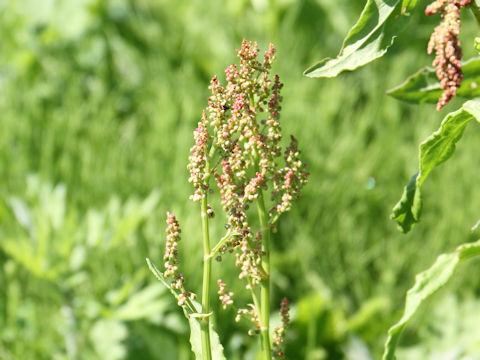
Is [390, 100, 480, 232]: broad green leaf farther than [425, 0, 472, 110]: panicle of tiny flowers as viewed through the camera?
Yes

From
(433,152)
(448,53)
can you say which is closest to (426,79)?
(433,152)

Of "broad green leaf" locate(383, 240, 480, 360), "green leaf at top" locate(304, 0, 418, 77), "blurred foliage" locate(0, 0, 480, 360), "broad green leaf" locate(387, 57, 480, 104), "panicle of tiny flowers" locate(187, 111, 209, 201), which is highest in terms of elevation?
"blurred foliage" locate(0, 0, 480, 360)

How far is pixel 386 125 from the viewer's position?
121 inches

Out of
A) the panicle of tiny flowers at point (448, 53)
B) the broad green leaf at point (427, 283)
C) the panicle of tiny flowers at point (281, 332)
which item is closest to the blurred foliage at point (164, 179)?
the panicle of tiny flowers at point (281, 332)

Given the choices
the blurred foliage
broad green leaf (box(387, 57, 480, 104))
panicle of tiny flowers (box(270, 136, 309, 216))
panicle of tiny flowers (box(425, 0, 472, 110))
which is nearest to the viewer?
panicle of tiny flowers (box(425, 0, 472, 110))

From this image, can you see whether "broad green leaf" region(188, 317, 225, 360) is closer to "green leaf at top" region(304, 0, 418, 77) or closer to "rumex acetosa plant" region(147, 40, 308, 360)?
"rumex acetosa plant" region(147, 40, 308, 360)

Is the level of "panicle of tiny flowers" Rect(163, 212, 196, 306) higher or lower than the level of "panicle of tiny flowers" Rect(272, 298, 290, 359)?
higher

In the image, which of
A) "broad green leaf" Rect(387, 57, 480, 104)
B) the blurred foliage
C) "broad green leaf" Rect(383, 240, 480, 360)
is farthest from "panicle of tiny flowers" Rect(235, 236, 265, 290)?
the blurred foliage

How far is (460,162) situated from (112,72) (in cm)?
201

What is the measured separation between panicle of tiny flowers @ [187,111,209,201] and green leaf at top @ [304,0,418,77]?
14 centimetres

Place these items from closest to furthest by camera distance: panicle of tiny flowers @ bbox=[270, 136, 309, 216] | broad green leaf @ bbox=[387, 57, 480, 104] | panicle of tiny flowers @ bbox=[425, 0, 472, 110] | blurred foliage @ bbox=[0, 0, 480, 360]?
1. panicle of tiny flowers @ bbox=[425, 0, 472, 110]
2. panicle of tiny flowers @ bbox=[270, 136, 309, 216]
3. broad green leaf @ bbox=[387, 57, 480, 104]
4. blurred foliage @ bbox=[0, 0, 480, 360]

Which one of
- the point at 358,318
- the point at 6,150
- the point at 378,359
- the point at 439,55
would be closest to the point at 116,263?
the point at 6,150

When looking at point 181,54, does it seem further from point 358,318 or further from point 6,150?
point 358,318

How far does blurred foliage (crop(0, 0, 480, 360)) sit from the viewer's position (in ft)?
5.97
